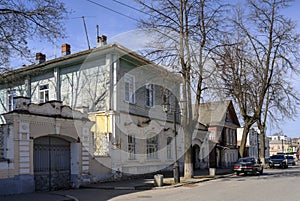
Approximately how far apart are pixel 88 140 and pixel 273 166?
2764 centimetres

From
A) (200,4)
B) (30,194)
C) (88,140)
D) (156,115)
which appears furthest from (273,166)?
(30,194)

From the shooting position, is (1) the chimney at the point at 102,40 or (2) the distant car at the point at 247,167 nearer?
(1) the chimney at the point at 102,40

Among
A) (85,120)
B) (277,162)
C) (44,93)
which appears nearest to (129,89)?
(85,120)

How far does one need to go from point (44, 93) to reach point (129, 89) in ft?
21.2

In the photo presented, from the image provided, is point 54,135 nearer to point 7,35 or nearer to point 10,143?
point 10,143

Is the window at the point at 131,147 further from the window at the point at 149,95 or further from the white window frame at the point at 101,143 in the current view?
the window at the point at 149,95

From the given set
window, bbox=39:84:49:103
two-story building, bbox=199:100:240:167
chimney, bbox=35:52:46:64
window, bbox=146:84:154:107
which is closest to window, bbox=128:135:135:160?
window, bbox=146:84:154:107

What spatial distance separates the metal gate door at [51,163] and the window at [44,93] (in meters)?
8.22

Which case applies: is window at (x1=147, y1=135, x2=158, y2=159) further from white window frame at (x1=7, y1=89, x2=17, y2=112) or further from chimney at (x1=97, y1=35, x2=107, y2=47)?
white window frame at (x1=7, y1=89, x2=17, y2=112)

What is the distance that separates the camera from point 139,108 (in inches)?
995

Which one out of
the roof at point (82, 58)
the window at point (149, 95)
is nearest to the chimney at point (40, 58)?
the roof at point (82, 58)

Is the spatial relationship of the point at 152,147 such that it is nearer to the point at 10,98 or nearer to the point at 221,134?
the point at 10,98

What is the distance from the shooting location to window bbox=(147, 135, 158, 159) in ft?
87.0

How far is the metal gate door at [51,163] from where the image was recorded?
16.7m
